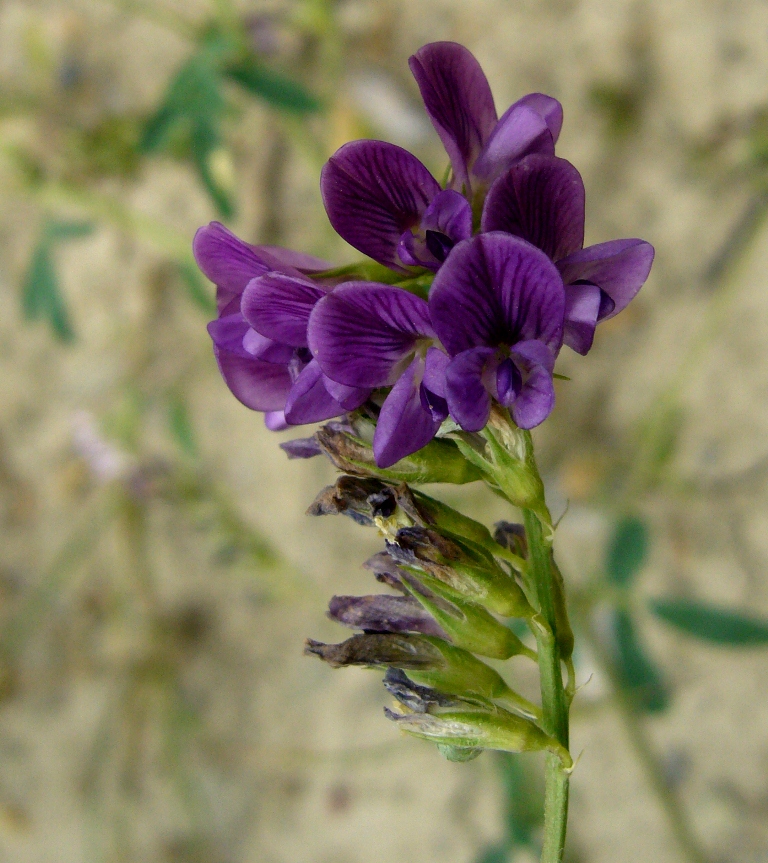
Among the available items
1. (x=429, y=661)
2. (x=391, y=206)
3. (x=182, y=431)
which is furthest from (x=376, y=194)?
(x=182, y=431)

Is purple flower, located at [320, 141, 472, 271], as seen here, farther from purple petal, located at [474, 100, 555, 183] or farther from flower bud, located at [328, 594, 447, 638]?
flower bud, located at [328, 594, 447, 638]

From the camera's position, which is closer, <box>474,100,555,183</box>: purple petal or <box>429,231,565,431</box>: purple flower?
→ <box>429,231,565,431</box>: purple flower

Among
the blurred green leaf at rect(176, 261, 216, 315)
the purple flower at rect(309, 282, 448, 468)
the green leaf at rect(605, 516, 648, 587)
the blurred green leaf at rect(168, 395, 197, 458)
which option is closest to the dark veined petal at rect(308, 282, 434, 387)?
the purple flower at rect(309, 282, 448, 468)

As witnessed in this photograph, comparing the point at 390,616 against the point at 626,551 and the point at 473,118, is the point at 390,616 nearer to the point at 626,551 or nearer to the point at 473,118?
the point at 473,118

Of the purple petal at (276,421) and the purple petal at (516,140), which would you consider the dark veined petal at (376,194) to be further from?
the purple petal at (276,421)

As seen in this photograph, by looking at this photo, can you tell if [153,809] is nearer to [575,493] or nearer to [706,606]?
[575,493]
